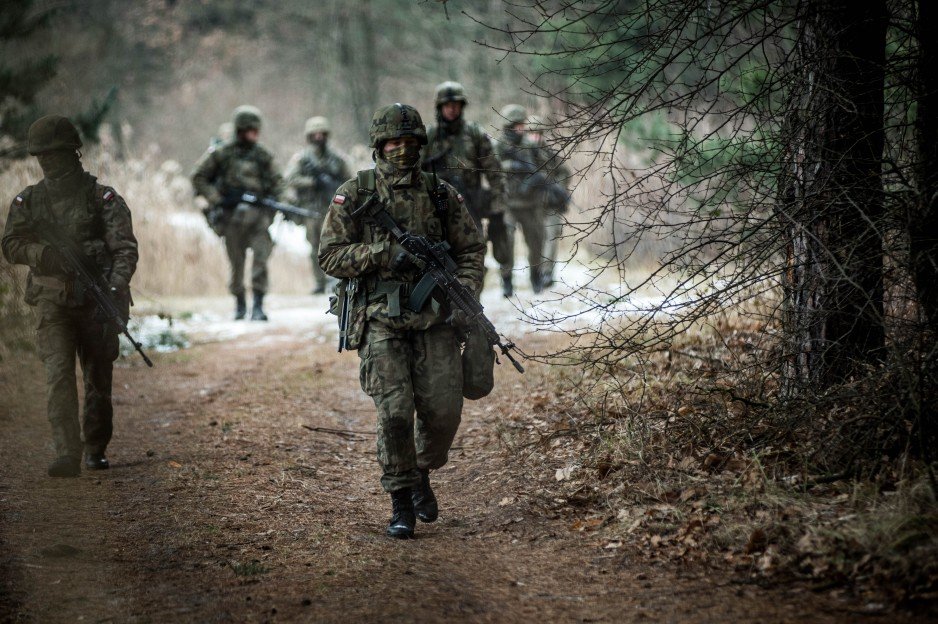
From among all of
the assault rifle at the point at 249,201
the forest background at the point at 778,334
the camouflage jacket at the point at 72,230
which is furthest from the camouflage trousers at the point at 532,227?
the camouflage jacket at the point at 72,230

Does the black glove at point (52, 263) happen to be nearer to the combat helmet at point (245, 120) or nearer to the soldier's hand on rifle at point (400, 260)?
the soldier's hand on rifle at point (400, 260)

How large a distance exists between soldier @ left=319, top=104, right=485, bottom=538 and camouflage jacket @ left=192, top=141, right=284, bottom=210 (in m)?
8.03

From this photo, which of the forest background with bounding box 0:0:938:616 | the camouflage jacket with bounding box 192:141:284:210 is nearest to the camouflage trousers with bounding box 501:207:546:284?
the camouflage jacket with bounding box 192:141:284:210

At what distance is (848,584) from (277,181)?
10.6m

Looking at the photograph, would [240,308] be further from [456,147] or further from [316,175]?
[456,147]

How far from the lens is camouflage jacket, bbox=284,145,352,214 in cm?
1420

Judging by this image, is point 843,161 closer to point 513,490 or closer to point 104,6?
point 513,490

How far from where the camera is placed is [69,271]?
613 cm

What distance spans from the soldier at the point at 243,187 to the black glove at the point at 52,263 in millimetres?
6565

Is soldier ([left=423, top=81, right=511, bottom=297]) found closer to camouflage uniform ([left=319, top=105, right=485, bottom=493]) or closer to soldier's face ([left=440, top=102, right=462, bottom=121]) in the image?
soldier's face ([left=440, top=102, right=462, bottom=121])

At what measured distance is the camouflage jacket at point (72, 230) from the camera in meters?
6.11

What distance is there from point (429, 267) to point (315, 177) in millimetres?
9734

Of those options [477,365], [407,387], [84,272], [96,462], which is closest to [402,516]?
[407,387]

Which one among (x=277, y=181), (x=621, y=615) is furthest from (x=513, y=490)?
(x=277, y=181)
